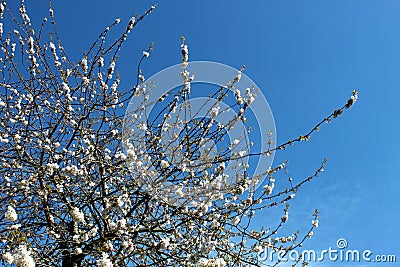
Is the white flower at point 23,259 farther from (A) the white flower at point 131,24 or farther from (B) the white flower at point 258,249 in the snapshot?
(A) the white flower at point 131,24

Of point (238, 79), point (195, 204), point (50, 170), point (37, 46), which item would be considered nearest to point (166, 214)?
point (195, 204)

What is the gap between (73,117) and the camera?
5617 mm

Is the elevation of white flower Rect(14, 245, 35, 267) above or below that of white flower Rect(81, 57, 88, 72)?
below

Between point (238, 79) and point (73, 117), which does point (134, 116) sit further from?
point (238, 79)

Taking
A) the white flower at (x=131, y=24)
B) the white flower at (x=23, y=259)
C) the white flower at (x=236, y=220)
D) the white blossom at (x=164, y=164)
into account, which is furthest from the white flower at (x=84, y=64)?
the white flower at (x=23, y=259)

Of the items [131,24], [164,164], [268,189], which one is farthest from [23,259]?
[131,24]

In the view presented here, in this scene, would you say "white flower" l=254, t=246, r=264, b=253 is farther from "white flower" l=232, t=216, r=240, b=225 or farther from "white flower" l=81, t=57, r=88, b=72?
"white flower" l=81, t=57, r=88, b=72

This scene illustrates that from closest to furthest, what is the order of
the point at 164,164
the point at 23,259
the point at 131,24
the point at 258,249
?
the point at 23,259
the point at 164,164
the point at 258,249
the point at 131,24

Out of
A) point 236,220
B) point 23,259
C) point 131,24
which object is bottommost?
point 23,259

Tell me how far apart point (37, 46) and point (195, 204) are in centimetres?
293

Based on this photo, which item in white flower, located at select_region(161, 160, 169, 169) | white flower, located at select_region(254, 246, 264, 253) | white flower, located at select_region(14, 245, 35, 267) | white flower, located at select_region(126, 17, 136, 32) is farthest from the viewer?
white flower, located at select_region(126, 17, 136, 32)

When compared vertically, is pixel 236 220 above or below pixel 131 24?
below

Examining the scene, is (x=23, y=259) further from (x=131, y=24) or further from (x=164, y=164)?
(x=131, y=24)

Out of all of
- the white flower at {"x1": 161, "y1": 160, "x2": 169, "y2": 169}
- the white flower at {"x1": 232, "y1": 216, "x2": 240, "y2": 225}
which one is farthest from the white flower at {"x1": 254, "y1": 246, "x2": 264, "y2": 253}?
the white flower at {"x1": 161, "y1": 160, "x2": 169, "y2": 169}
